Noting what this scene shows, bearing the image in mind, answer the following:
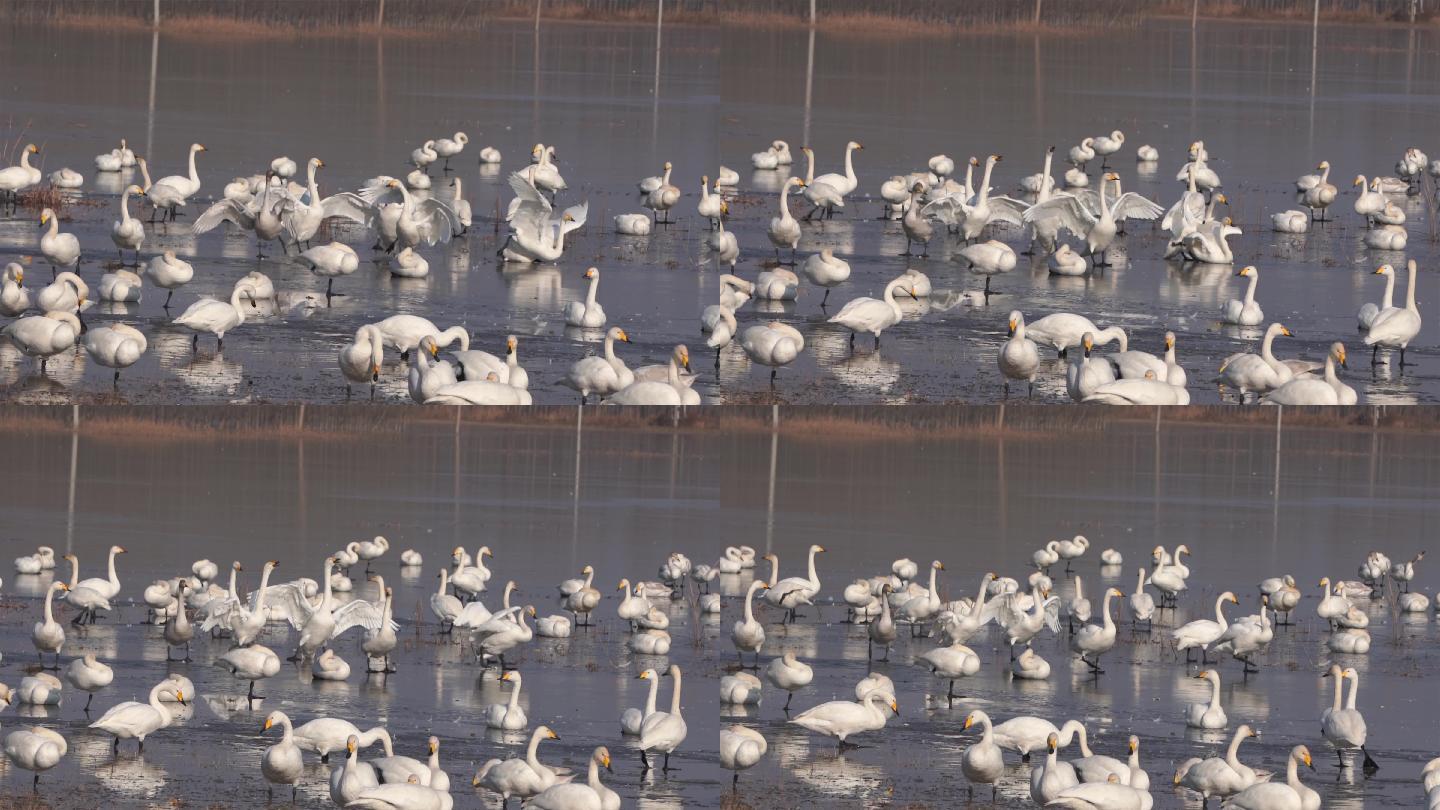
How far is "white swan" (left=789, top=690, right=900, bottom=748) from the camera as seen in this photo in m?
21.3

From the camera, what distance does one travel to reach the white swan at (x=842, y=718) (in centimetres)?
2128

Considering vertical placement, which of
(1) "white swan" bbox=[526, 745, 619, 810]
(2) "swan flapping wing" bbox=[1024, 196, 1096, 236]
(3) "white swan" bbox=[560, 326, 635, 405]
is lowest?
(1) "white swan" bbox=[526, 745, 619, 810]

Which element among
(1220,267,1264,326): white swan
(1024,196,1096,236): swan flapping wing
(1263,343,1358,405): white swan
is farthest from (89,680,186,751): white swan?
(1024,196,1096,236): swan flapping wing

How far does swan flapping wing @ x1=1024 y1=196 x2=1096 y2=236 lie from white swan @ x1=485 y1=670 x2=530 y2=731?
7489mm

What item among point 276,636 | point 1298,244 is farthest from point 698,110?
point 276,636

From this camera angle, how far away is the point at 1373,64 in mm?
45188

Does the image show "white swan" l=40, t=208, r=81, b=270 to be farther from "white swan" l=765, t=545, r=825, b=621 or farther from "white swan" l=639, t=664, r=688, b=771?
"white swan" l=639, t=664, r=688, b=771

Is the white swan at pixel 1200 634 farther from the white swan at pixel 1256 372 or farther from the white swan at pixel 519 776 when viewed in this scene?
the white swan at pixel 519 776

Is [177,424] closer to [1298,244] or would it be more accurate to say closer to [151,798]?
[1298,244]

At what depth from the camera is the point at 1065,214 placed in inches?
1072

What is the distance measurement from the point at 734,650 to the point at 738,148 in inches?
426

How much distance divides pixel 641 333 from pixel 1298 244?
28.8ft

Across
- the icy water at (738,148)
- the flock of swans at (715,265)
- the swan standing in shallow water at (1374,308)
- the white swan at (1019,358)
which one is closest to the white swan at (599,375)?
the flock of swans at (715,265)

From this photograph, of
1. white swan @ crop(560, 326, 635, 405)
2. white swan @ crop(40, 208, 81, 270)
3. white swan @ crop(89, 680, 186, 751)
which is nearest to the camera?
white swan @ crop(89, 680, 186, 751)
